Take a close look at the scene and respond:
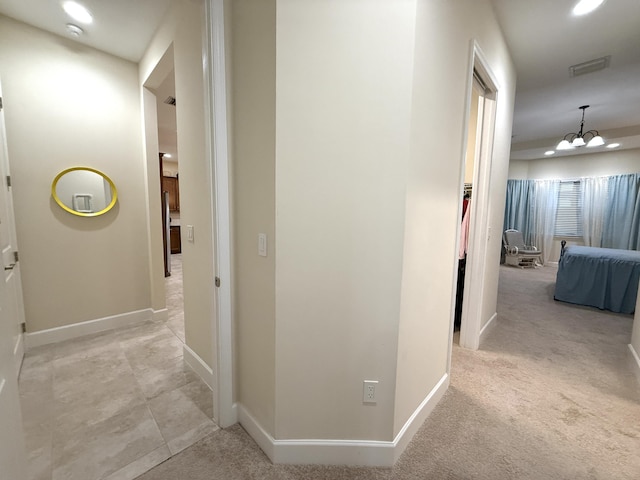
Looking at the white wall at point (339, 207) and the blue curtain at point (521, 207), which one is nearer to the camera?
the white wall at point (339, 207)

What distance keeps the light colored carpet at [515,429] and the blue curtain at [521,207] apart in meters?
4.96

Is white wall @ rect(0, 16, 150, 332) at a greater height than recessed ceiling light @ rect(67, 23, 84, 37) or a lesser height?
lesser

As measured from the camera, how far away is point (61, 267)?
2574 millimetres

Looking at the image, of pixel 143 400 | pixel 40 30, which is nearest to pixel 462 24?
pixel 143 400

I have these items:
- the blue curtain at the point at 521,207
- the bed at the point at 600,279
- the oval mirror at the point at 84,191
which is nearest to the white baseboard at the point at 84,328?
the oval mirror at the point at 84,191

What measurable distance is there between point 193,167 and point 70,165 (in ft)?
4.93

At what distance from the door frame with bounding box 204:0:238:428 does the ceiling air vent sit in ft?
11.2

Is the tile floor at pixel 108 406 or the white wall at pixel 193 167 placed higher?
the white wall at pixel 193 167

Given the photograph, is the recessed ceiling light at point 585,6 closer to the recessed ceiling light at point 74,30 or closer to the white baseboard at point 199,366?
Answer: the white baseboard at point 199,366

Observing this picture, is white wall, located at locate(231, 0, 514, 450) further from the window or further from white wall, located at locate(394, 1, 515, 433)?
the window

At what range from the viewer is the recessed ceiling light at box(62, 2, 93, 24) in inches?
79.8

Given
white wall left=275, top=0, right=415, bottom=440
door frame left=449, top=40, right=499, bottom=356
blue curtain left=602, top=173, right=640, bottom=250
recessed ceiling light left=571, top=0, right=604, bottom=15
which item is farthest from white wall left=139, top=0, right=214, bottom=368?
blue curtain left=602, top=173, right=640, bottom=250

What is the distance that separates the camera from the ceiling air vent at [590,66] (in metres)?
2.68

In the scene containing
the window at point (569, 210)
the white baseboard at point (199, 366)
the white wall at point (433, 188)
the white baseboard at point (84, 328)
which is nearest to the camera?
the white wall at point (433, 188)
